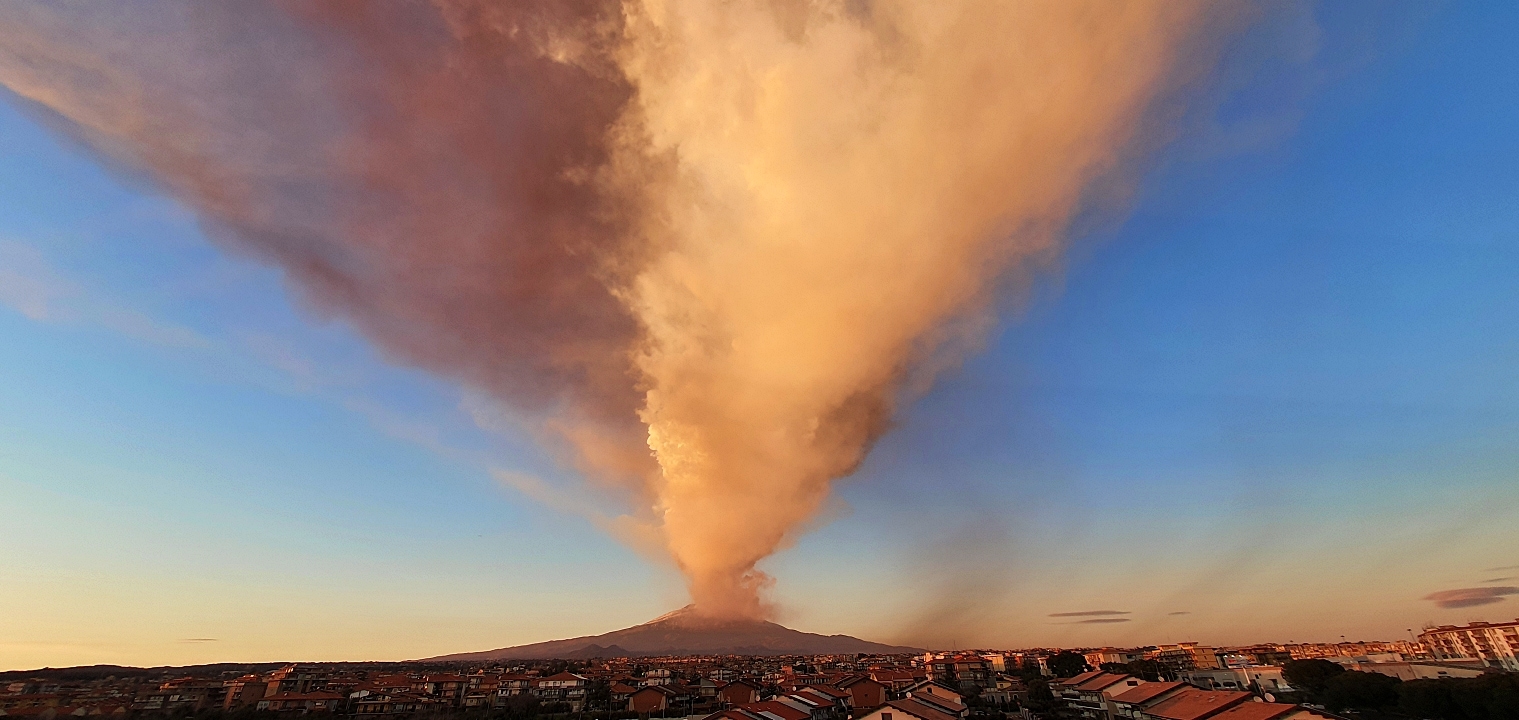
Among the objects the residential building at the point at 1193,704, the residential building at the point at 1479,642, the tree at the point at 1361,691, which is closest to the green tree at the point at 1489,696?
the tree at the point at 1361,691

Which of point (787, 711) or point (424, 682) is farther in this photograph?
point (424, 682)

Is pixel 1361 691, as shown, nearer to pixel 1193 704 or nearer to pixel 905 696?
pixel 1193 704

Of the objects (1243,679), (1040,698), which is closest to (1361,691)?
(1040,698)

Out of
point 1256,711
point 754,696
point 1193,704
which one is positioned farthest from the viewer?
point 754,696

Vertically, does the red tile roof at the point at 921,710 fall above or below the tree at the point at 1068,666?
below

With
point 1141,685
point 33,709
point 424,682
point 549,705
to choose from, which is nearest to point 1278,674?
point 1141,685

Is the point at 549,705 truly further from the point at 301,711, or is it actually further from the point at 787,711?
the point at 787,711

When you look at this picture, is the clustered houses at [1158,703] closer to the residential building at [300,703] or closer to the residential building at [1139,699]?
the residential building at [1139,699]

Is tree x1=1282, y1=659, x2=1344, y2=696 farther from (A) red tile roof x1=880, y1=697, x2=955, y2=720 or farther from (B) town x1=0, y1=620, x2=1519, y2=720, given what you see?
(A) red tile roof x1=880, y1=697, x2=955, y2=720
